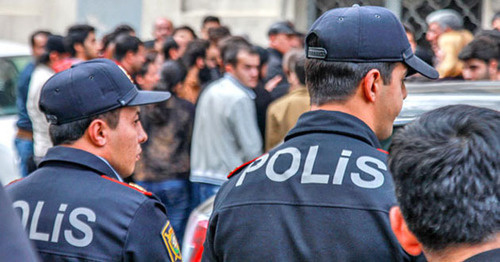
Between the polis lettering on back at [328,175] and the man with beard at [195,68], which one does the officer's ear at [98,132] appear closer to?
the polis lettering on back at [328,175]

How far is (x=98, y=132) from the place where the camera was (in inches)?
125

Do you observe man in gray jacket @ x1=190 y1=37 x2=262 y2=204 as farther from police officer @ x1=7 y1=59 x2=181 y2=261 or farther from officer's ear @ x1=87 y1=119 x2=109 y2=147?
officer's ear @ x1=87 y1=119 x2=109 y2=147

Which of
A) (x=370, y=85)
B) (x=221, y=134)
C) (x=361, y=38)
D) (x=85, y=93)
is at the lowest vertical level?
(x=221, y=134)

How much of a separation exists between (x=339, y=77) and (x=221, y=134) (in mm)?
4048

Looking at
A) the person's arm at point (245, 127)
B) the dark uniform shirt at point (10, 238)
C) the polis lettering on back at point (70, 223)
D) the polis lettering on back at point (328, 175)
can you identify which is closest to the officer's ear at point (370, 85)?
the polis lettering on back at point (328, 175)

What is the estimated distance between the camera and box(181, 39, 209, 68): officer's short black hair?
8115 mm

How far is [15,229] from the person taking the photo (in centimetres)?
148

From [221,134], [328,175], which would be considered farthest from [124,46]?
[328,175]

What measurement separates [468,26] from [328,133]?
9501 millimetres

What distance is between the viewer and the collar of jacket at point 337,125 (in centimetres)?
255

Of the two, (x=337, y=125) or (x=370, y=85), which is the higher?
(x=370, y=85)

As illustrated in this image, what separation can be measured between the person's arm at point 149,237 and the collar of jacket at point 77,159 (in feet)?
0.82

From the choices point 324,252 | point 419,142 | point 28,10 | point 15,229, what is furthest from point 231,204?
point 28,10

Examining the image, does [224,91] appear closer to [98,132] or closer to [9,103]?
[9,103]
